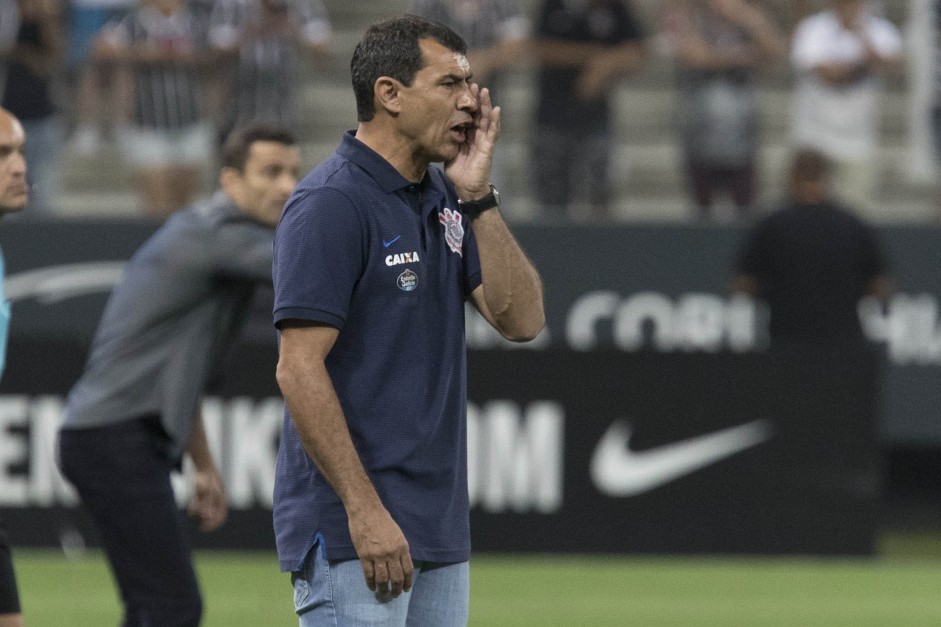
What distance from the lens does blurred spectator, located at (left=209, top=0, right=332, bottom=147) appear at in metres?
13.4

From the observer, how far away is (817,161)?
460 inches

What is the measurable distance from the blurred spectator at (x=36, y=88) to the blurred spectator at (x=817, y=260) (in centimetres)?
535

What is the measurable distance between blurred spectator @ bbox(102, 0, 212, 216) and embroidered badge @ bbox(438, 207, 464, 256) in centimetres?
918

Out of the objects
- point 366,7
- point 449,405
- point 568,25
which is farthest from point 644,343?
point 449,405

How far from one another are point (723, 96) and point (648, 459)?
140 inches

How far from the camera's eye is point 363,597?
4.24m

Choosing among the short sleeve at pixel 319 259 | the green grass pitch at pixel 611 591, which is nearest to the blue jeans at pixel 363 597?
the short sleeve at pixel 319 259

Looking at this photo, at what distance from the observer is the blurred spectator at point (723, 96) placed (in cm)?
1356

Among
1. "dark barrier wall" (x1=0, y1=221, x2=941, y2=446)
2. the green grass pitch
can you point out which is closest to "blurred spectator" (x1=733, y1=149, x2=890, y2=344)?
"dark barrier wall" (x1=0, y1=221, x2=941, y2=446)

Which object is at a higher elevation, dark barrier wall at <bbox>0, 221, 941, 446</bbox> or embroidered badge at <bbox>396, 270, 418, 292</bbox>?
embroidered badge at <bbox>396, 270, 418, 292</bbox>

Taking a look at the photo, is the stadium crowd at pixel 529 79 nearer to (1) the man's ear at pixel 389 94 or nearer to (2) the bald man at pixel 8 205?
(2) the bald man at pixel 8 205

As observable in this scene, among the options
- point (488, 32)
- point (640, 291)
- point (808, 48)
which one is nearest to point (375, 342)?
point (640, 291)

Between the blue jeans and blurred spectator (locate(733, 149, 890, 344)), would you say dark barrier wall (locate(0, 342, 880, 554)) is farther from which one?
the blue jeans

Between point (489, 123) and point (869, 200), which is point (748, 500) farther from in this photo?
point (489, 123)
